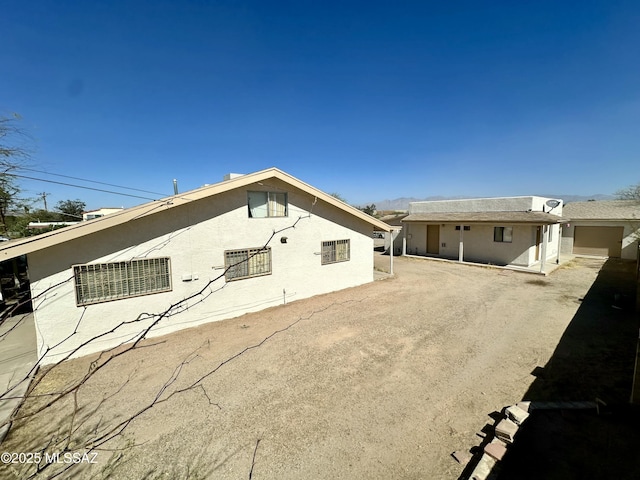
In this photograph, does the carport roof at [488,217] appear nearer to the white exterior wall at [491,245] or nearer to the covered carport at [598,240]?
the white exterior wall at [491,245]

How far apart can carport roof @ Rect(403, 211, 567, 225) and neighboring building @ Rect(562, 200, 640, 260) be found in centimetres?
339

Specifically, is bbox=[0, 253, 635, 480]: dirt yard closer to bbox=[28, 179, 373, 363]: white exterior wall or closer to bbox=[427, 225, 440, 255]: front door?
bbox=[28, 179, 373, 363]: white exterior wall

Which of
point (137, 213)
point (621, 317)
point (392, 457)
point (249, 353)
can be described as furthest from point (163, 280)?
point (621, 317)

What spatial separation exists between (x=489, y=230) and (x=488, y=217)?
88 centimetres

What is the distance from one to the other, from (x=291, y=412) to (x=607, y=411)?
5385mm

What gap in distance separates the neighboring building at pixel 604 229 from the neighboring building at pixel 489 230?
6.05ft

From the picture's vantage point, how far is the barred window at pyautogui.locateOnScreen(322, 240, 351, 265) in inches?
477

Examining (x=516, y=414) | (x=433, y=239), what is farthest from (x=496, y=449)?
(x=433, y=239)

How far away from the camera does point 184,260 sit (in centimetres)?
872

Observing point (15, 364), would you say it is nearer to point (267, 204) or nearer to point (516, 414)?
point (267, 204)

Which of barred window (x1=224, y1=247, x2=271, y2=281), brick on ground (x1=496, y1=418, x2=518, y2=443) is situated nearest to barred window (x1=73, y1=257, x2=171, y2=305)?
barred window (x1=224, y1=247, x2=271, y2=281)

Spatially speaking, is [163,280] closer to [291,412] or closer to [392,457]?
[291,412]

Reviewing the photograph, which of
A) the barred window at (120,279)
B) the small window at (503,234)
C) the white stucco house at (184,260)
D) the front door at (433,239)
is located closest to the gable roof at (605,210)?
the small window at (503,234)

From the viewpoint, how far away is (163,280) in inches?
332
